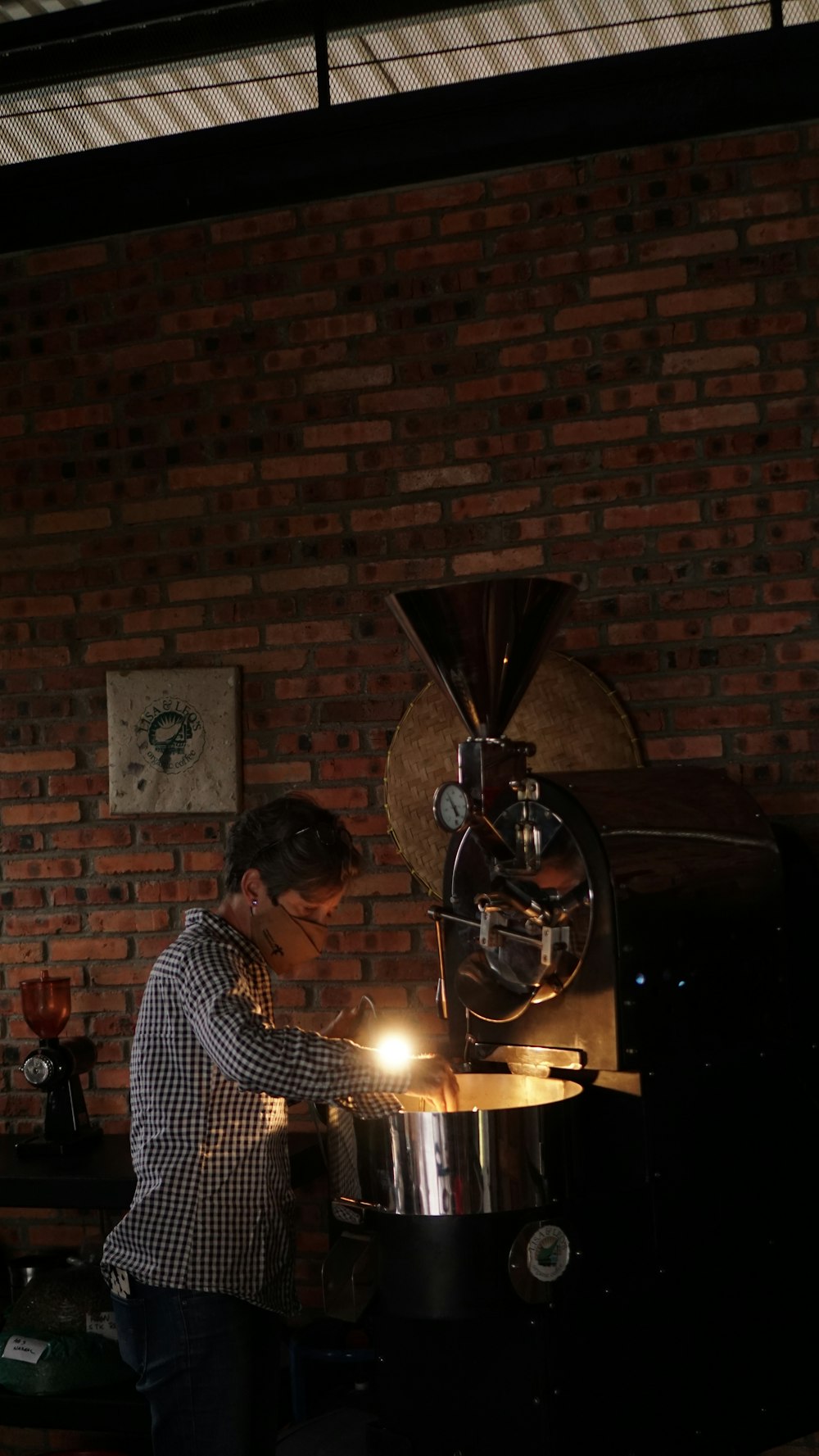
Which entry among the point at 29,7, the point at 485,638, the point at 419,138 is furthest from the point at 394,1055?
the point at 29,7

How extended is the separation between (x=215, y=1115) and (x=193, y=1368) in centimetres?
38

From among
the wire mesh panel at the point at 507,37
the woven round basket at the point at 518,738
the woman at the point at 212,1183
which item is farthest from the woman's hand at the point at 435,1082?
the wire mesh panel at the point at 507,37

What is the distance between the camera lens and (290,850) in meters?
2.23

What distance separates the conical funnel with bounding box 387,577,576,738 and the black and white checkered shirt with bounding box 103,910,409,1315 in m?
0.58

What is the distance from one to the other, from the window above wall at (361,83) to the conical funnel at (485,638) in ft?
4.15

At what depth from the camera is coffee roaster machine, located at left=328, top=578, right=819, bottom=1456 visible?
6.23 feet

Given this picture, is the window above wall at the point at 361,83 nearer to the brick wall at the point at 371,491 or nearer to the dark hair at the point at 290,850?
the brick wall at the point at 371,491

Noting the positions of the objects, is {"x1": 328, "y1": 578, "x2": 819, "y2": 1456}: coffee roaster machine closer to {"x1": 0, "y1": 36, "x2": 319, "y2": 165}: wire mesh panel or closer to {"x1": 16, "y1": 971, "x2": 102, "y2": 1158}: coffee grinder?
{"x1": 16, "y1": 971, "x2": 102, "y2": 1158}: coffee grinder

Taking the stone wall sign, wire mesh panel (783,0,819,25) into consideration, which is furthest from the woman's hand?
wire mesh panel (783,0,819,25)

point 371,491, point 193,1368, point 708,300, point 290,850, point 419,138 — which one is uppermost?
point 419,138

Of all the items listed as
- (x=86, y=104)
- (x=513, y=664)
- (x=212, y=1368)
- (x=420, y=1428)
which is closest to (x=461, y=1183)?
(x=420, y=1428)

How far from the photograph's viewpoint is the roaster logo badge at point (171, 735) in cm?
327

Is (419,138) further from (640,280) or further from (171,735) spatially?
(171,735)

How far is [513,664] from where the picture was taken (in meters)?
2.30
